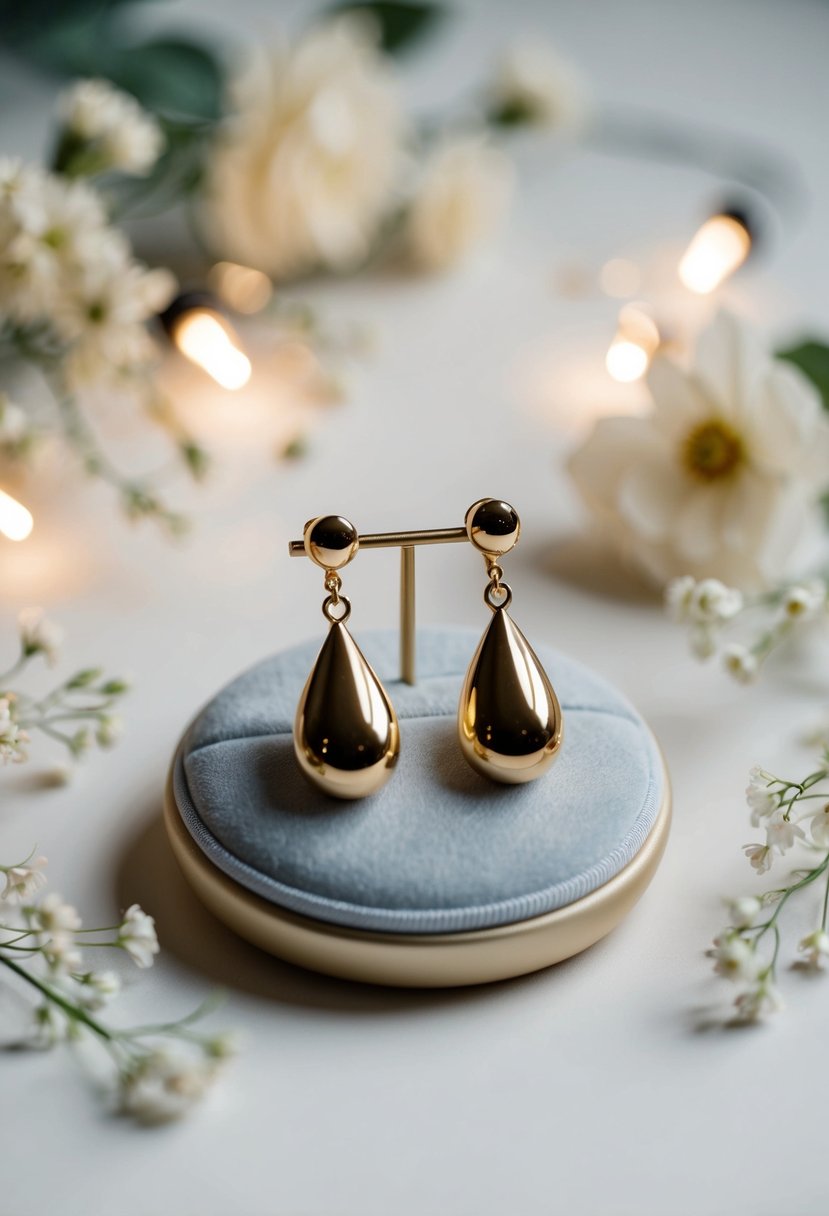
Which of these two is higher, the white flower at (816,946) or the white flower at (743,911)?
the white flower at (743,911)

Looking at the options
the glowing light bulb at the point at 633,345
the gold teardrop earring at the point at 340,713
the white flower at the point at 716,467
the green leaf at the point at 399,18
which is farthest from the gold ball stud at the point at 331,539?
the green leaf at the point at 399,18

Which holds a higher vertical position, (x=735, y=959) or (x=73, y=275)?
(x=73, y=275)

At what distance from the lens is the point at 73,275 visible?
962 mm

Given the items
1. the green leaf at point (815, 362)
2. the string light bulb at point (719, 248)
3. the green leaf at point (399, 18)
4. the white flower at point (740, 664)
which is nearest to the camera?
the white flower at point (740, 664)

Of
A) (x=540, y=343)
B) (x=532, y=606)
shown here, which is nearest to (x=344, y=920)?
(x=532, y=606)

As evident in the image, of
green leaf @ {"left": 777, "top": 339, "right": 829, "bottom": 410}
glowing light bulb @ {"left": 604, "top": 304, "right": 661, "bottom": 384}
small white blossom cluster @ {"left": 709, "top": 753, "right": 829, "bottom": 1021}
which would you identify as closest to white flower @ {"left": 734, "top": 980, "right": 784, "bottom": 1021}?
small white blossom cluster @ {"left": 709, "top": 753, "right": 829, "bottom": 1021}

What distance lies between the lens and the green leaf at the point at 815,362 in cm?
104

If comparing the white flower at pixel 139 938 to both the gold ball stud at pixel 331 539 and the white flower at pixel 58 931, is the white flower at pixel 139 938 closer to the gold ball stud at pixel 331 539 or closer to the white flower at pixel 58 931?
the white flower at pixel 58 931

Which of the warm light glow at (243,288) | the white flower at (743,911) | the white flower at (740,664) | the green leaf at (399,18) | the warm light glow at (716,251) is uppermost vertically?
the green leaf at (399,18)

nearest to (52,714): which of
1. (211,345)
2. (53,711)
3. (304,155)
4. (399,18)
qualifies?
(53,711)

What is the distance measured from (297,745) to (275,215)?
799 mm

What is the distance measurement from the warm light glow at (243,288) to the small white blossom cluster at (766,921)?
2.93 feet

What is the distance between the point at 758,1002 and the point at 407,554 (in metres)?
0.30

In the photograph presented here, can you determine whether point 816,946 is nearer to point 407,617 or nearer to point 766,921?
point 766,921
